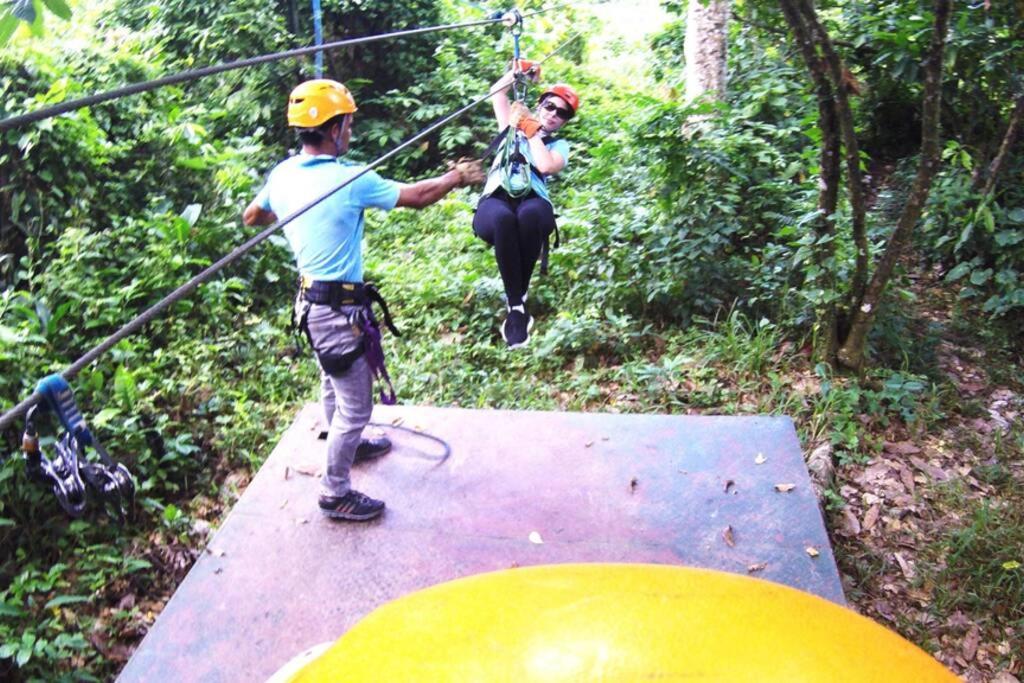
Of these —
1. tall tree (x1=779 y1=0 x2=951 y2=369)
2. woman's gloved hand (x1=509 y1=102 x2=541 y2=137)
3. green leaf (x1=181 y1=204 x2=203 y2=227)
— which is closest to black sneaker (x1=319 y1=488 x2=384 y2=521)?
woman's gloved hand (x1=509 y1=102 x2=541 y2=137)

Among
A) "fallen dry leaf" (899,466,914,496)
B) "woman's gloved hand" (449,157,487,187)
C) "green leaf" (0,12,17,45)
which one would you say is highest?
"green leaf" (0,12,17,45)

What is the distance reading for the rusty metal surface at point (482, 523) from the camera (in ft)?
8.77

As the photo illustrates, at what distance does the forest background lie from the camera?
11.7 ft

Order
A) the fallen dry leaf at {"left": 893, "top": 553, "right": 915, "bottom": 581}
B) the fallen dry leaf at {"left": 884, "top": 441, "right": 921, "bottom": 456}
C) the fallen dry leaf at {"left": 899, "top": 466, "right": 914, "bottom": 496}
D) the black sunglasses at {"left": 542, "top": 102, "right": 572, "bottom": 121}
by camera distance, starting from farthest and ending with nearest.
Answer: the fallen dry leaf at {"left": 884, "top": 441, "right": 921, "bottom": 456}, the black sunglasses at {"left": 542, "top": 102, "right": 572, "bottom": 121}, the fallen dry leaf at {"left": 899, "top": 466, "right": 914, "bottom": 496}, the fallen dry leaf at {"left": 893, "top": 553, "right": 915, "bottom": 581}

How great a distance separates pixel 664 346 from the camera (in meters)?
5.12

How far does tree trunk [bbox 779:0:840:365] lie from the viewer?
3920mm

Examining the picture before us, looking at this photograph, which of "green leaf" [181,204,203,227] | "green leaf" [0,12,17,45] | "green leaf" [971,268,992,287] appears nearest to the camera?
"green leaf" [0,12,17,45]

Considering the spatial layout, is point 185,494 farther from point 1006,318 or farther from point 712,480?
point 1006,318

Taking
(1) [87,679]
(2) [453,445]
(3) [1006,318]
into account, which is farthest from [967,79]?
(1) [87,679]

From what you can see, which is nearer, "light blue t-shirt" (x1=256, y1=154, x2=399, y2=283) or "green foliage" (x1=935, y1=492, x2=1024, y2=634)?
"light blue t-shirt" (x1=256, y1=154, x2=399, y2=283)

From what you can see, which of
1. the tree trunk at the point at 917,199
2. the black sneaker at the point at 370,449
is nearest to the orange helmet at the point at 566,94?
the tree trunk at the point at 917,199

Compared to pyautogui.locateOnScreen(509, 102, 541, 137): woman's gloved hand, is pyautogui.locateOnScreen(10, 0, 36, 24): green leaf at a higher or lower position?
higher

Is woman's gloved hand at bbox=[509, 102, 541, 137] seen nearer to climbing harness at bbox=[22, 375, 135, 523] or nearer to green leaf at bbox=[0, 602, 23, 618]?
climbing harness at bbox=[22, 375, 135, 523]

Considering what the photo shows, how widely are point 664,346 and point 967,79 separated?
288 centimetres
